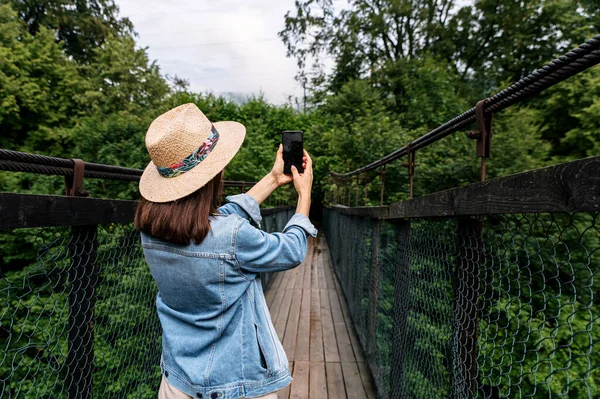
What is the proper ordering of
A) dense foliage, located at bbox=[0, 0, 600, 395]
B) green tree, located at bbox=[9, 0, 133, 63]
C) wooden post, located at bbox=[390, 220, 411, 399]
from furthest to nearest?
1. green tree, located at bbox=[9, 0, 133, 63]
2. dense foliage, located at bbox=[0, 0, 600, 395]
3. wooden post, located at bbox=[390, 220, 411, 399]

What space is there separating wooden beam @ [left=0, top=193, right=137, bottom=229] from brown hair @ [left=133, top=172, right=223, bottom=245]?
249 millimetres

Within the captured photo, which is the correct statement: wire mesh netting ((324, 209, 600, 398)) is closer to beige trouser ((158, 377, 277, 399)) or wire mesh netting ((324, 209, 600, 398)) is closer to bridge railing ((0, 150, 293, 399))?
beige trouser ((158, 377, 277, 399))

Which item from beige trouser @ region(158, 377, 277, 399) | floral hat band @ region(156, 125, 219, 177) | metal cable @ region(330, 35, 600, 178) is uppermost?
metal cable @ region(330, 35, 600, 178)

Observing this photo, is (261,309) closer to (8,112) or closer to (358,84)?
(8,112)

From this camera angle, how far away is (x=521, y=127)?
8086 millimetres

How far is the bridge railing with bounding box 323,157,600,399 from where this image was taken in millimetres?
684

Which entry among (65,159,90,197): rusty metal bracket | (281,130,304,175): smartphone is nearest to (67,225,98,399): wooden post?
(65,159,90,197): rusty metal bracket

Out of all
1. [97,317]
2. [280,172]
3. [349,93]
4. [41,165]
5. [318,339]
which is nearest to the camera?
[41,165]

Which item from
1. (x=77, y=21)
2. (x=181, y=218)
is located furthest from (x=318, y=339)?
(x=77, y=21)

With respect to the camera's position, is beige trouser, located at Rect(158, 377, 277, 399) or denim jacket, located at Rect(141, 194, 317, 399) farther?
beige trouser, located at Rect(158, 377, 277, 399)

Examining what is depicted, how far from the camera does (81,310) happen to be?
1280 millimetres

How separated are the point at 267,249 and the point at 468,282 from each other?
680 millimetres

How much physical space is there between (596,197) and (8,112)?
1332cm

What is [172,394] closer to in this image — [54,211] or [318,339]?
[54,211]
